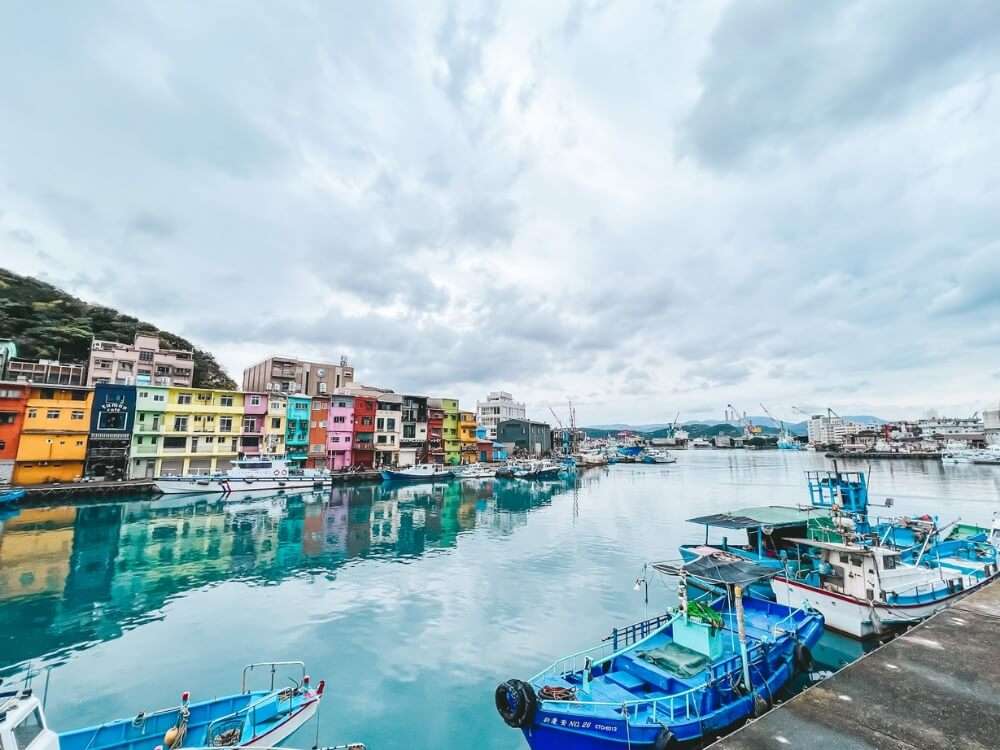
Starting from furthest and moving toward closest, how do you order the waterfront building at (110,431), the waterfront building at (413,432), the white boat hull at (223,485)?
the waterfront building at (413,432) < the waterfront building at (110,431) < the white boat hull at (223,485)

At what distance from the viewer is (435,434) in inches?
3270

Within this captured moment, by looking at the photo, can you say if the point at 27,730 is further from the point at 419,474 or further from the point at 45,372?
the point at 45,372

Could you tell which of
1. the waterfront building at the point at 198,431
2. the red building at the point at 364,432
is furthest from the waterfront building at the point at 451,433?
the waterfront building at the point at 198,431

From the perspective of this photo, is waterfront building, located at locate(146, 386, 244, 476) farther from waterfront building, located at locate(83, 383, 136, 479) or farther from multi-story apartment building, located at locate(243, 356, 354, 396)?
multi-story apartment building, located at locate(243, 356, 354, 396)

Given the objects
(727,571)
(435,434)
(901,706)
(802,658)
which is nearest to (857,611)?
(802,658)

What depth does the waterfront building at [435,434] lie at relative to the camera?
268ft

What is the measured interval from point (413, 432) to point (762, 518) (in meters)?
64.3

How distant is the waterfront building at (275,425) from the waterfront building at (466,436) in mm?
33378

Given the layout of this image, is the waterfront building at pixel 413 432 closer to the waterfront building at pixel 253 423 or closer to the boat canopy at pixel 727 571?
the waterfront building at pixel 253 423

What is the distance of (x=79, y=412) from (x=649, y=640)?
6432cm

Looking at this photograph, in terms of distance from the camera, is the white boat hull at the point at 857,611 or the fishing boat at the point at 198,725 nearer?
the fishing boat at the point at 198,725

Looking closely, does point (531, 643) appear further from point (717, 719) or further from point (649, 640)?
point (717, 719)

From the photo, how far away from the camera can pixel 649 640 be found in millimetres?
12500

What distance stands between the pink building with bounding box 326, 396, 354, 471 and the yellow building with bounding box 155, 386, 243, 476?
491 inches
